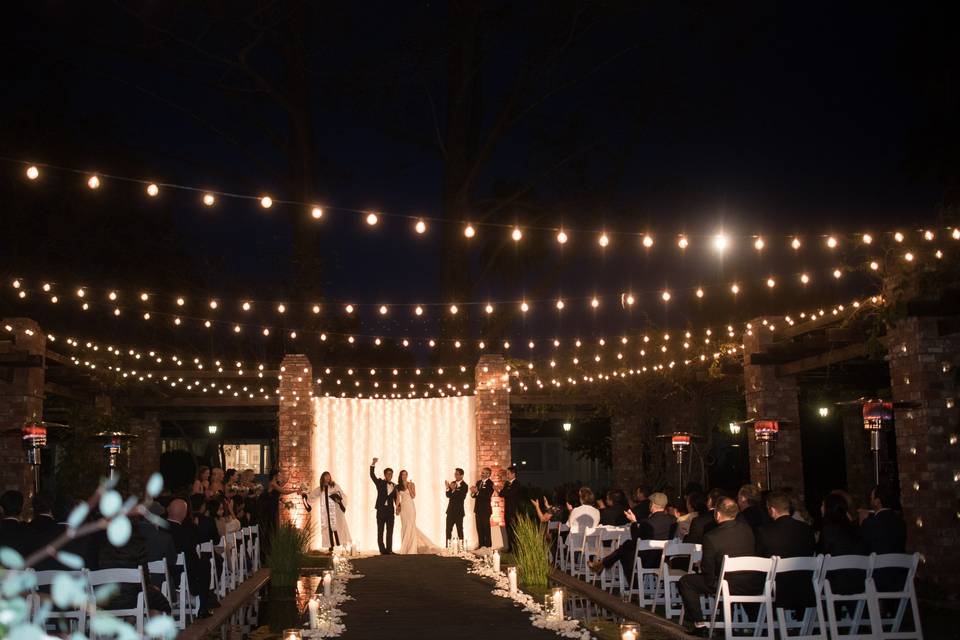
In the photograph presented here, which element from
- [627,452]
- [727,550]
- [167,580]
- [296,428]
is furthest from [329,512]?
[727,550]

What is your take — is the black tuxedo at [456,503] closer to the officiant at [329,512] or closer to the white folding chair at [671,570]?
the officiant at [329,512]

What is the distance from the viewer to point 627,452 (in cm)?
Answer: 2027

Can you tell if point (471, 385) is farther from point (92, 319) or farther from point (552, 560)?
point (92, 319)

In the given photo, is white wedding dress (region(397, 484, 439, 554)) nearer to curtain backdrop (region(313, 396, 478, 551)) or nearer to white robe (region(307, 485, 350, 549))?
curtain backdrop (region(313, 396, 478, 551))

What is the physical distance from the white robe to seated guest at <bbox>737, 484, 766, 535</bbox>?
8.00 m

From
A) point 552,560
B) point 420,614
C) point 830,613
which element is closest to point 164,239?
point 552,560

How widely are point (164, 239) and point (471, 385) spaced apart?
311 inches

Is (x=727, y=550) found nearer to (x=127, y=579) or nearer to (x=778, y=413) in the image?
(x=127, y=579)

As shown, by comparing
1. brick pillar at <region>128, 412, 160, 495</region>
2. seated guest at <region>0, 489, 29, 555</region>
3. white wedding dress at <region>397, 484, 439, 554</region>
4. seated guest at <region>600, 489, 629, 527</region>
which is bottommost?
white wedding dress at <region>397, 484, 439, 554</region>

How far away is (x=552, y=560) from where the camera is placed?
1283 cm

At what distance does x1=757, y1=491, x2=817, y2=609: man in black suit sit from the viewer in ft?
20.6

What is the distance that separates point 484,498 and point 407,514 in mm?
1228

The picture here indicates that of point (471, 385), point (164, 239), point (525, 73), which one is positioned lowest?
point (471, 385)

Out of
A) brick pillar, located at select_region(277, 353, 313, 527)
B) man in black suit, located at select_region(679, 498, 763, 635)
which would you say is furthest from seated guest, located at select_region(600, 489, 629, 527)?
brick pillar, located at select_region(277, 353, 313, 527)
